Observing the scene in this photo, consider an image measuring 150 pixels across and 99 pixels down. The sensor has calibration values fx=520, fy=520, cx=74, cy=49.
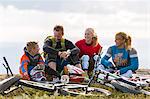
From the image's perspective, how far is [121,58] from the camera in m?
18.8

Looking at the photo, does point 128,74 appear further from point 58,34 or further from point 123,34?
point 58,34

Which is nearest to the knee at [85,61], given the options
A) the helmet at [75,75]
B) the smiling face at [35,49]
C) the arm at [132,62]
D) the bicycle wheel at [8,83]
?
the helmet at [75,75]

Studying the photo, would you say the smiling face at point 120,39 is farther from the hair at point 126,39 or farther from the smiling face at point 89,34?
the smiling face at point 89,34

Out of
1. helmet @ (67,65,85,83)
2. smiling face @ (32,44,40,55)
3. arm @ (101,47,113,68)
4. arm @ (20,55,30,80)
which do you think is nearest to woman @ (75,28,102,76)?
arm @ (101,47,113,68)

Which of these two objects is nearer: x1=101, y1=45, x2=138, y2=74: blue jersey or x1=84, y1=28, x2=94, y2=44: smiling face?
x1=101, y1=45, x2=138, y2=74: blue jersey

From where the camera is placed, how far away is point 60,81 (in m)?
17.4

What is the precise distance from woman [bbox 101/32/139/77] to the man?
1.16 m

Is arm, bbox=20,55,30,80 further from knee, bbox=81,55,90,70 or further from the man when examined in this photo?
knee, bbox=81,55,90,70

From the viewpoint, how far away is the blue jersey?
18.5 m

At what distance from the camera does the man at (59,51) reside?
59.3 feet

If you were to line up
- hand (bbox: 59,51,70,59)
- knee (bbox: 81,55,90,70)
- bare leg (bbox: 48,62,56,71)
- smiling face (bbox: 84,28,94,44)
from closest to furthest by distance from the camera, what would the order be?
hand (bbox: 59,51,70,59) < bare leg (bbox: 48,62,56,71) < knee (bbox: 81,55,90,70) < smiling face (bbox: 84,28,94,44)

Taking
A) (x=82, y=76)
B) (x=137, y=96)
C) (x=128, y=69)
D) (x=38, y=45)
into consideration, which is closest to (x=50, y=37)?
(x=38, y=45)

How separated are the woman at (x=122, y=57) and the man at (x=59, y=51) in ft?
3.82

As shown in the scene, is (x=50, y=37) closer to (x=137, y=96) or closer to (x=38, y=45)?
(x=38, y=45)
